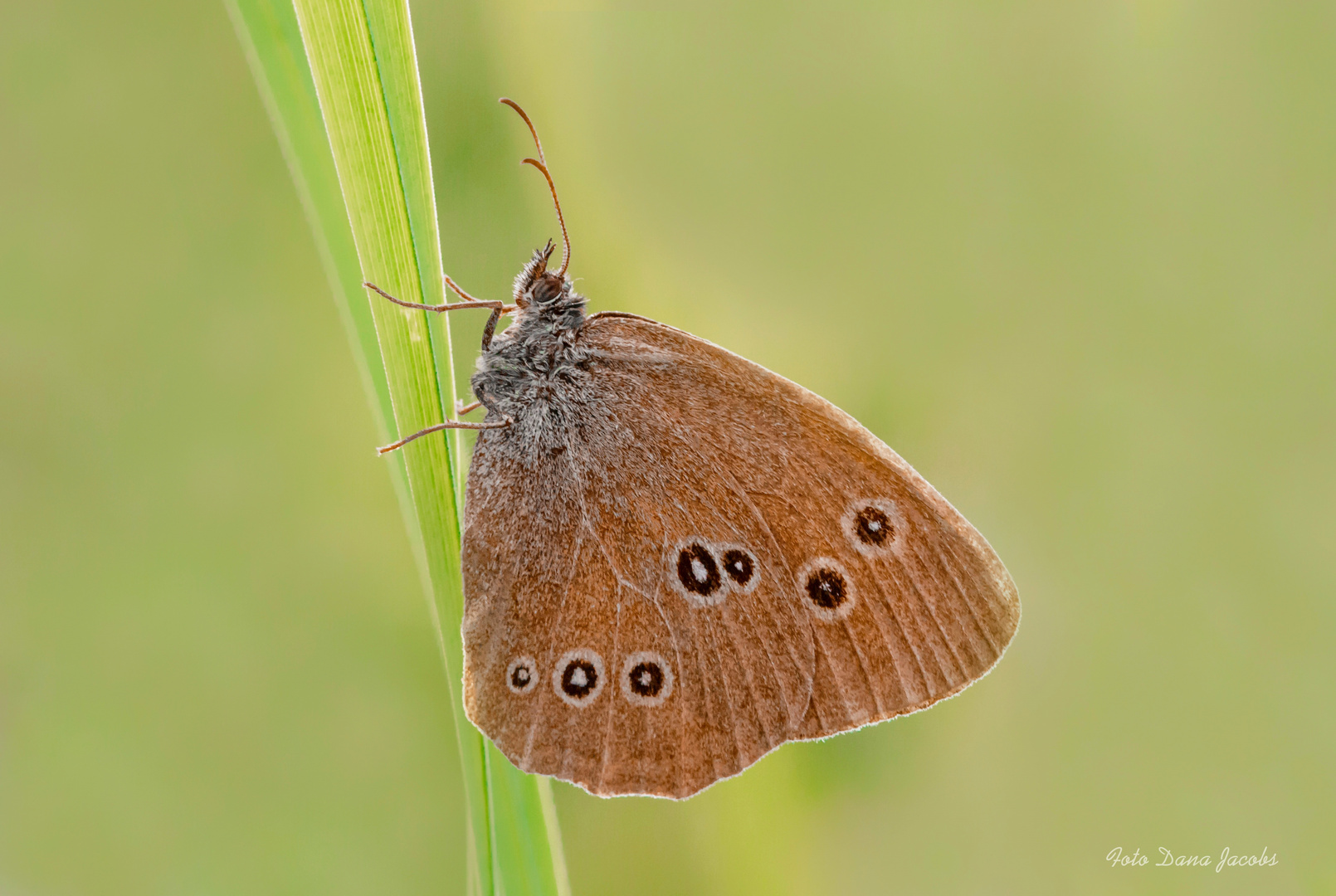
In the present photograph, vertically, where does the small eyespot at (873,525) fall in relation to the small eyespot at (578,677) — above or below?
above

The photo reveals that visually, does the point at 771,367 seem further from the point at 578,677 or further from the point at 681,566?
the point at 578,677

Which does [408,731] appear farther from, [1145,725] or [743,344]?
[1145,725]

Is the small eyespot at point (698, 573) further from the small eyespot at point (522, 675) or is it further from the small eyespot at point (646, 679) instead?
the small eyespot at point (522, 675)

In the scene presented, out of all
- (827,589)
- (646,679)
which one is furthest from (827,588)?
(646,679)

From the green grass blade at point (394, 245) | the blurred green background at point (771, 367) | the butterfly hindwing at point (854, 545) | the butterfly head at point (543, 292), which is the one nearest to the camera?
the green grass blade at point (394, 245)

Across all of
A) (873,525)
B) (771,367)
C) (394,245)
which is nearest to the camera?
(394,245)

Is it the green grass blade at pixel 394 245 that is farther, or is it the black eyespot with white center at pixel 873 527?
the black eyespot with white center at pixel 873 527

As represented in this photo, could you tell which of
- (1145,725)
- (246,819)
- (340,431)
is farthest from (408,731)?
(1145,725)

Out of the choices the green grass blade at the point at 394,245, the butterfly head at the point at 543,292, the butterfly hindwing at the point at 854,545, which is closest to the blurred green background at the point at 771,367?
the butterfly head at the point at 543,292

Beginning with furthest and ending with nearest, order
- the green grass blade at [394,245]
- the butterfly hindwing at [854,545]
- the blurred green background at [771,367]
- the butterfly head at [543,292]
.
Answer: the blurred green background at [771,367] < the butterfly head at [543,292] < the butterfly hindwing at [854,545] < the green grass blade at [394,245]
